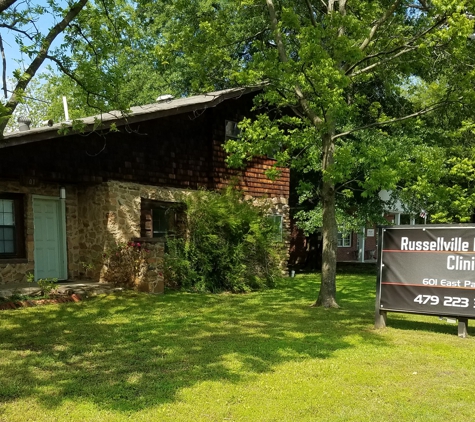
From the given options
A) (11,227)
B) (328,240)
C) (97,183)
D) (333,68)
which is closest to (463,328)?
(328,240)

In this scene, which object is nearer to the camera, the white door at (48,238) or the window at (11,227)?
the window at (11,227)

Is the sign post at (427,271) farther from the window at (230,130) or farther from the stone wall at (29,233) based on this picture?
the window at (230,130)

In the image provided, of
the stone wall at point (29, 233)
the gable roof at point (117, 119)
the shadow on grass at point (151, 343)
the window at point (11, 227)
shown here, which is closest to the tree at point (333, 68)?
the gable roof at point (117, 119)

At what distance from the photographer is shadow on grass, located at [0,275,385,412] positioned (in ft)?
15.1

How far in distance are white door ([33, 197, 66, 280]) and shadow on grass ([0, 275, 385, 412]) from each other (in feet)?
7.56

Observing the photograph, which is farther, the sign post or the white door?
the white door

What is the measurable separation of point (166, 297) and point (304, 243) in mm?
12244

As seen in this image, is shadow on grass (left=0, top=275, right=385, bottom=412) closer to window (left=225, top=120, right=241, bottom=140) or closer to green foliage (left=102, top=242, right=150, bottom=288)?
green foliage (left=102, top=242, right=150, bottom=288)

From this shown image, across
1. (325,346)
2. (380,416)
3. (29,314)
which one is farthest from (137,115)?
(380,416)

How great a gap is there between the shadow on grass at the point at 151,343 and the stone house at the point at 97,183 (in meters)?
2.11

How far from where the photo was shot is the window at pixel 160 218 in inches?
500

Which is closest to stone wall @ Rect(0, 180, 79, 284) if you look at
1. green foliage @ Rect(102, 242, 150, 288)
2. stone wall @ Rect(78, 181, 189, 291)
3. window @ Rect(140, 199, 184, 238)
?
stone wall @ Rect(78, 181, 189, 291)

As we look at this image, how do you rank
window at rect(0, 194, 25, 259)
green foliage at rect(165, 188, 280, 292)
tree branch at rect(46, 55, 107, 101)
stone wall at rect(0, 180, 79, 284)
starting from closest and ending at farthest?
tree branch at rect(46, 55, 107, 101) < stone wall at rect(0, 180, 79, 284) < window at rect(0, 194, 25, 259) < green foliage at rect(165, 188, 280, 292)

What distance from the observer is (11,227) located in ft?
35.0
